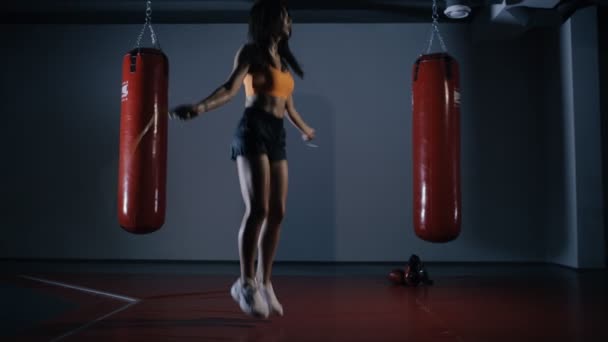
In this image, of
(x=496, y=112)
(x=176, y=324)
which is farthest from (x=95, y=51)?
(x=496, y=112)

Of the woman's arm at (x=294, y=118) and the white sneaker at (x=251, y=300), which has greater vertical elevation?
the woman's arm at (x=294, y=118)

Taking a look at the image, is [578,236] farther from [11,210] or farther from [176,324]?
[11,210]

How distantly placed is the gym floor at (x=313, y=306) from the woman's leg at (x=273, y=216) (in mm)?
285

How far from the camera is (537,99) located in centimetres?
507

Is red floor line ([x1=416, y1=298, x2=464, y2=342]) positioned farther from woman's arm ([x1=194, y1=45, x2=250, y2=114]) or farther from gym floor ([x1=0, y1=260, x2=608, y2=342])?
woman's arm ([x1=194, y1=45, x2=250, y2=114])

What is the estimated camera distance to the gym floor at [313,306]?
2.02m

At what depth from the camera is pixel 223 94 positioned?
2.00 meters

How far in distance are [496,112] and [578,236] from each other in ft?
5.04

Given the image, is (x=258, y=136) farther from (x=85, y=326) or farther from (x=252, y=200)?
(x=85, y=326)

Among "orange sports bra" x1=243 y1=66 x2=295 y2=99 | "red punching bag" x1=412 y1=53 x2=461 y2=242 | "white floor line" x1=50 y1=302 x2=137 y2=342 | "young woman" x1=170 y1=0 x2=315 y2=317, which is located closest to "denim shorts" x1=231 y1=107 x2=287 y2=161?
"young woman" x1=170 y1=0 x2=315 y2=317

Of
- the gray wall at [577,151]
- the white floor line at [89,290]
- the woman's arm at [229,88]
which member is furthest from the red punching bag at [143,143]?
the gray wall at [577,151]

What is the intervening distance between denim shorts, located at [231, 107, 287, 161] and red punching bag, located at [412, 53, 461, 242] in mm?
1350

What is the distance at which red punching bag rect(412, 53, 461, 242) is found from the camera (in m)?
3.05

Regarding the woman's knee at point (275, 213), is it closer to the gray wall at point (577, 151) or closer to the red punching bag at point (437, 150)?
the red punching bag at point (437, 150)
